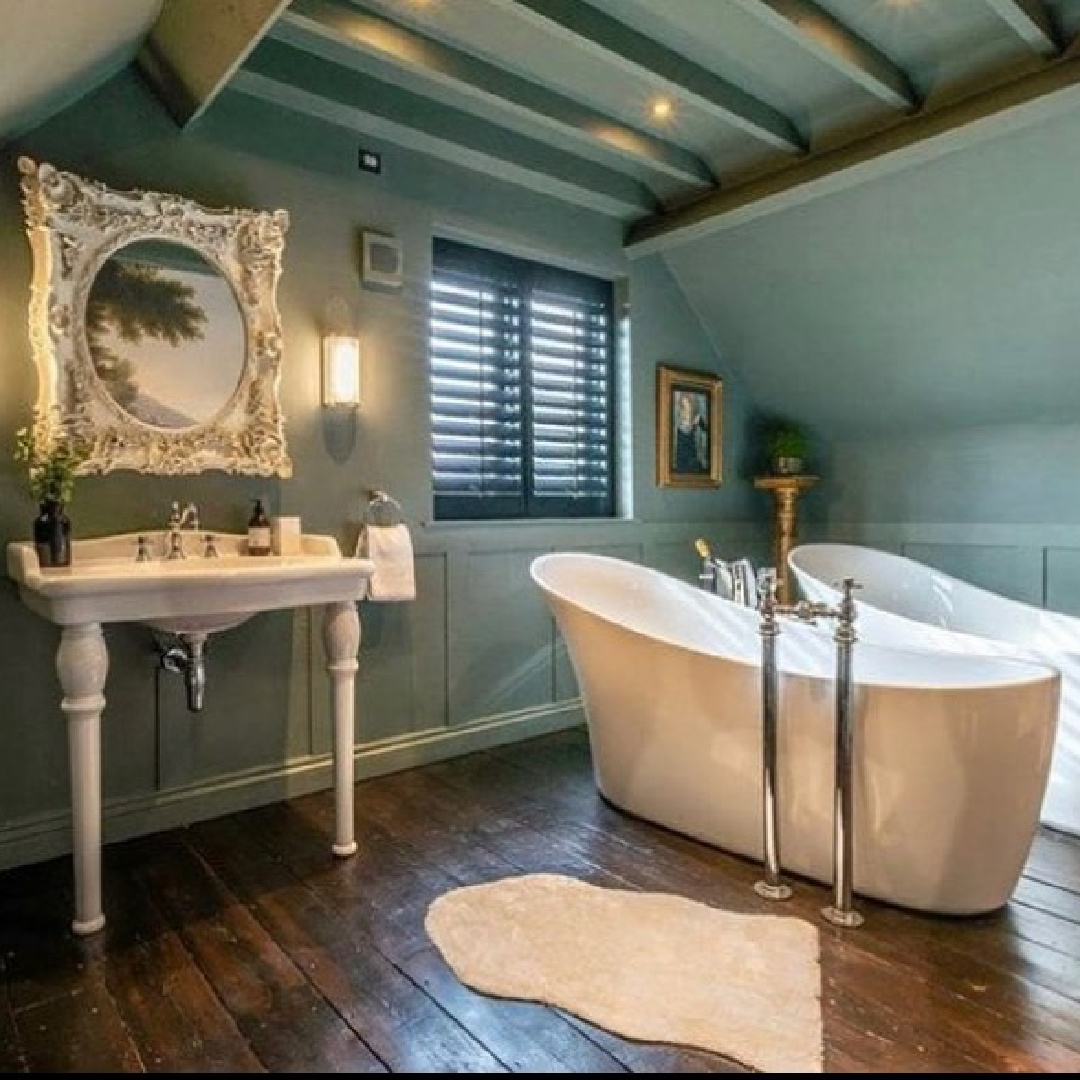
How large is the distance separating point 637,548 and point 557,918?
2.11 m

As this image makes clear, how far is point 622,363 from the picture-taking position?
3781 mm

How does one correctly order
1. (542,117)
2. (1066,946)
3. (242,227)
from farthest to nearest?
(542,117) < (242,227) < (1066,946)

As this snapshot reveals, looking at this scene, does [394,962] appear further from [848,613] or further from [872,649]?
[872,649]

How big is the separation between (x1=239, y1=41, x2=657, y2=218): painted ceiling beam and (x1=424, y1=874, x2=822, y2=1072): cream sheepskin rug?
2.55 metres

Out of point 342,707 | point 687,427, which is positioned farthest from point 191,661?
point 687,427

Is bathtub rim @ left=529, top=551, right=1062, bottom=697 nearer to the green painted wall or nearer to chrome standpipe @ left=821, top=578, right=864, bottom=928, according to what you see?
chrome standpipe @ left=821, top=578, right=864, bottom=928

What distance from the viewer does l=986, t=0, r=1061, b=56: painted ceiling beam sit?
215 cm

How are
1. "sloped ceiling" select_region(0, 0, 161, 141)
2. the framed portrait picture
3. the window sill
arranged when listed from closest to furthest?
"sloped ceiling" select_region(0, 0, 161, 141) → the window sill → the framed portrait picture

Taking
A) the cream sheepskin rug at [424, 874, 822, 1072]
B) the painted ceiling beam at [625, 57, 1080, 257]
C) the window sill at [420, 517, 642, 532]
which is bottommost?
the cream sheepskin rug at [424, 874, 822, 1072]

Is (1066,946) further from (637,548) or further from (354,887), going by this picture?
(637,548)

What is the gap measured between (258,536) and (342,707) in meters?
0.64

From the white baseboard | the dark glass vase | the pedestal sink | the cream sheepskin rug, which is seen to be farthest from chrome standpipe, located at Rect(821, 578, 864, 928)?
the dark glass vase

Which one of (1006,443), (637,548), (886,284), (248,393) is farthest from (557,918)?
(1006,443)

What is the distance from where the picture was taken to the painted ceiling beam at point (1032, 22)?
7.04 feet
